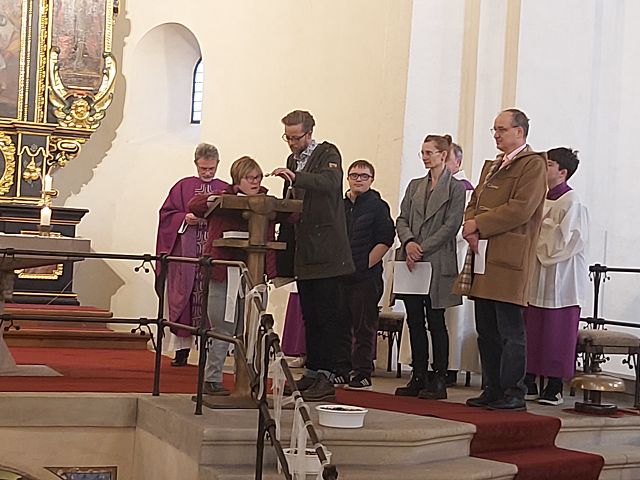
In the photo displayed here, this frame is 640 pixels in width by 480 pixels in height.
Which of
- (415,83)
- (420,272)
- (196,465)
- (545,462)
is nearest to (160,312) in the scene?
(196,465)

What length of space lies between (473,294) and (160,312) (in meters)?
1.80

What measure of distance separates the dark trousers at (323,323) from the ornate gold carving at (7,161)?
6.10 meters

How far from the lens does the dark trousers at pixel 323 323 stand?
609 centimetres

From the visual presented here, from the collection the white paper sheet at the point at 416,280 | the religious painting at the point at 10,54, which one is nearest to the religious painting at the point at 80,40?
the religious painting at the point at 10,54

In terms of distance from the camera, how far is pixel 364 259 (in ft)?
24.9

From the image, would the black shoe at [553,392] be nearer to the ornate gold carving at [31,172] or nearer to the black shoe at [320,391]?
the black shoe at [320,391]

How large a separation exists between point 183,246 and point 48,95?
411 cm

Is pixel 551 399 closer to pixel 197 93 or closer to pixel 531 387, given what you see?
pixel 531 387

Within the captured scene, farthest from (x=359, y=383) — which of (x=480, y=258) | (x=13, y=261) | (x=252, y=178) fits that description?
(x=13, y=261)

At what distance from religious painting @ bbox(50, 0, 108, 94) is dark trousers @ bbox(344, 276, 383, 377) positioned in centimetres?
→ 523

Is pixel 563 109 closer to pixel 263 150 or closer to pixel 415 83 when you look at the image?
pixel 415 83

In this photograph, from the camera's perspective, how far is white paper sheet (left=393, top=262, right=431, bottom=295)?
23.0 feet

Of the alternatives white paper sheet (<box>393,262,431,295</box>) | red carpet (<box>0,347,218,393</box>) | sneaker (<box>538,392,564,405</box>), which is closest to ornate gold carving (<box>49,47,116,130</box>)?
red carpet (<box>0,347,218,393</box>)

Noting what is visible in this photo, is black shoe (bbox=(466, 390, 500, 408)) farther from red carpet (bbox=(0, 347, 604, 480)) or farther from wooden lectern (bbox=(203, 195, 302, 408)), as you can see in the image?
wooden lectern (bbox=(203, 195, 302, 408))
